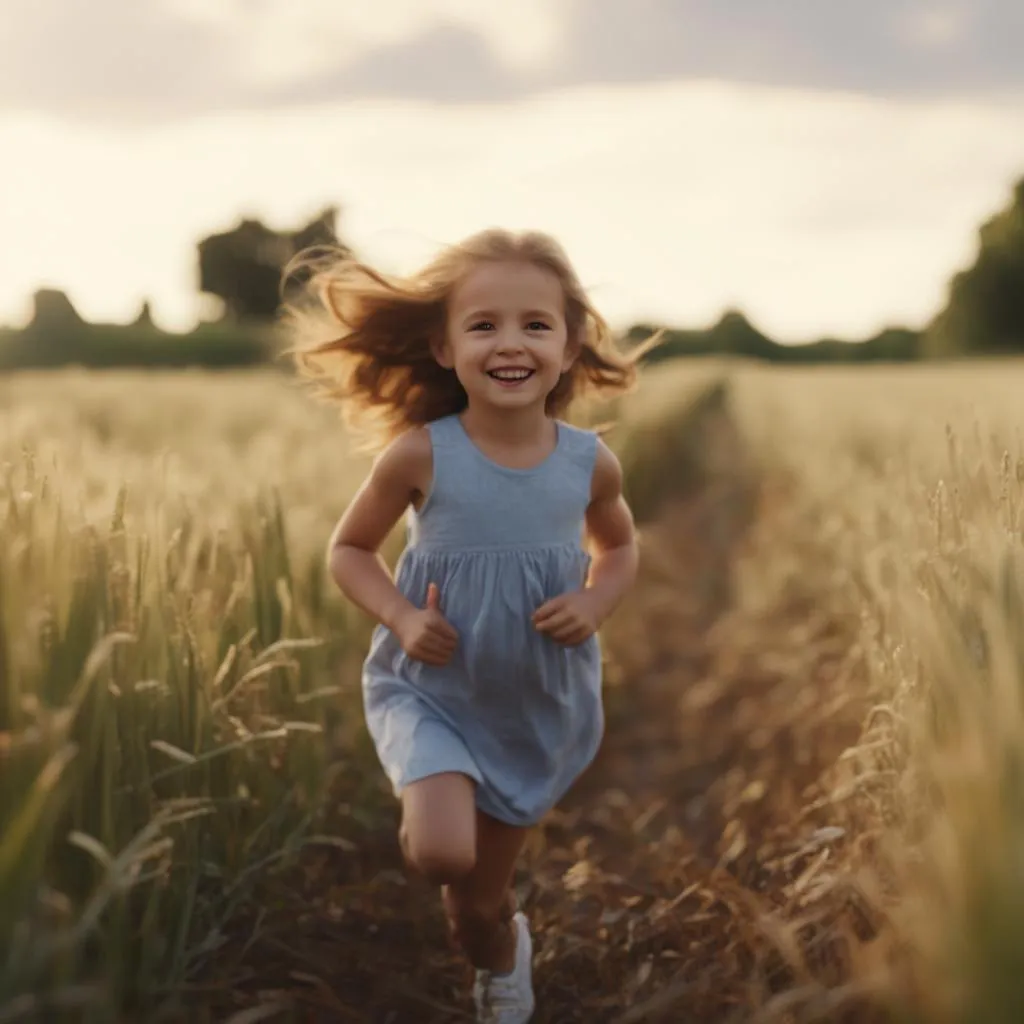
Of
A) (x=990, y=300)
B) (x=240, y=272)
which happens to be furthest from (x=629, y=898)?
(x=990, y=300)

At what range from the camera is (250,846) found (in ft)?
7.66

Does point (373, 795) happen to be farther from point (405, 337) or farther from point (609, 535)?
point (405, 337)

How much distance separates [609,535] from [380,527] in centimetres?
45

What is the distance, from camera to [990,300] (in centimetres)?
5612

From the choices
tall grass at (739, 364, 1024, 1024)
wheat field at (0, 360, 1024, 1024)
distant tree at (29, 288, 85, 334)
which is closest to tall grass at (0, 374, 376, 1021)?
wheat field at (0, 360, 1024, 1024)

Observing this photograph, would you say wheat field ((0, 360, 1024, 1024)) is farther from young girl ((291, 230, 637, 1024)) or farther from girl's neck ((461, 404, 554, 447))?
girl's neck ((461, 404, 554, 447))

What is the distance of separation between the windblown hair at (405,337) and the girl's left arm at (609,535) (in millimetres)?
243

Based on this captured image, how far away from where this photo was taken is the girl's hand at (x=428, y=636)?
6.73 feet

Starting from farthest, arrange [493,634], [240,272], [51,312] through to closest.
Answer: [240,272] < [51,312] < [493,634]

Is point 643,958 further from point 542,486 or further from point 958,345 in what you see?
point 958,345

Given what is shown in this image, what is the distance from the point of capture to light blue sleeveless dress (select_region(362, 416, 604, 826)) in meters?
2.16

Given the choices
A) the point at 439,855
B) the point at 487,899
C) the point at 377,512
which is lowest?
the point at 487,899

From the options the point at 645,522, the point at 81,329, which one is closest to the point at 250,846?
the point at 645,522

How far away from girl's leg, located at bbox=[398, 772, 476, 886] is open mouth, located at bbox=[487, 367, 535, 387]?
650 mm
